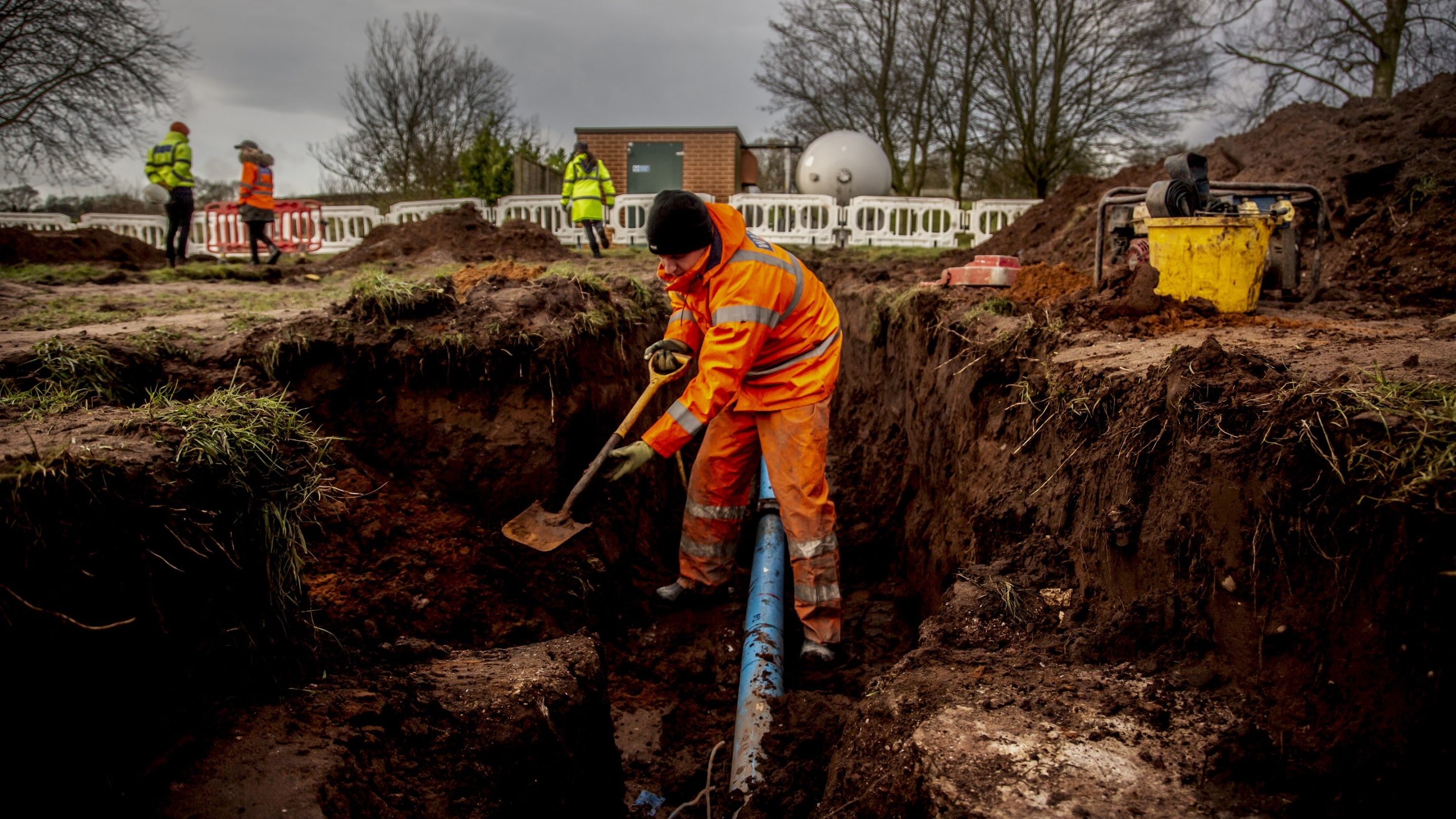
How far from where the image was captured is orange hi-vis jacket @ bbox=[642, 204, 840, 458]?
3.65 metres

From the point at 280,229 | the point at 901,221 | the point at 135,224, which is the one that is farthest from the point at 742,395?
the point at 135,224

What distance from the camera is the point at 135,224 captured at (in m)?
17.5

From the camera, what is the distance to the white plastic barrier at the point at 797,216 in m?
15.7

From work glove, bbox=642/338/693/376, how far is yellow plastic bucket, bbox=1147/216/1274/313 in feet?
8.86

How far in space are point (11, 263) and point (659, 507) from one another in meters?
10.1

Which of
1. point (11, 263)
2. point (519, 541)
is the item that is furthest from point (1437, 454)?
point (11, 263)

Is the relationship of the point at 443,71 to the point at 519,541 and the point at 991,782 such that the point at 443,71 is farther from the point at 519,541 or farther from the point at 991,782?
the point at 991,782

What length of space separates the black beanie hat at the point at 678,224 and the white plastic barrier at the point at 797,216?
12.1 meters

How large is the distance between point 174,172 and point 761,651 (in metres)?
11.0

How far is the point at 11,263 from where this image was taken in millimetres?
10109

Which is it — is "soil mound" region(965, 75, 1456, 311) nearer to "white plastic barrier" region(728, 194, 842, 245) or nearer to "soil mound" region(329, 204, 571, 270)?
"white plastic barrier" region(728, 194, 842, 245)

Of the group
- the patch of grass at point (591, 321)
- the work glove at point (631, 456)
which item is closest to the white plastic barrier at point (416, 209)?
the patch of grass at point (591, 321)

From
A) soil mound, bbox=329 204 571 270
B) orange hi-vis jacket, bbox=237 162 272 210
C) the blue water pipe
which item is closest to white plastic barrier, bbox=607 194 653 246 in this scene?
soil mound, bbox=329 204 571 270

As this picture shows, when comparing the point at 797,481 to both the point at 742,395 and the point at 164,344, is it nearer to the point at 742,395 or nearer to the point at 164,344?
the point at 742,395
